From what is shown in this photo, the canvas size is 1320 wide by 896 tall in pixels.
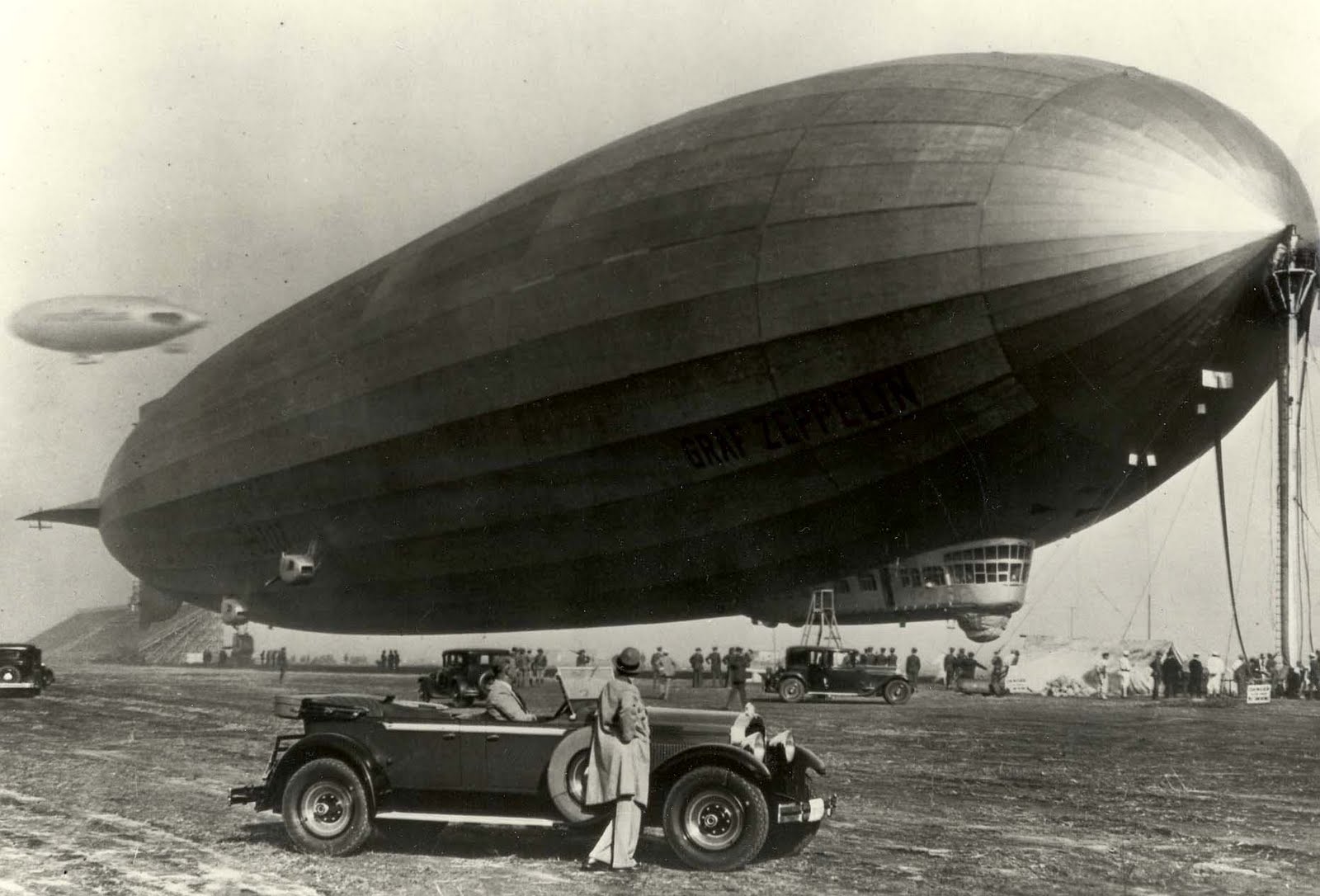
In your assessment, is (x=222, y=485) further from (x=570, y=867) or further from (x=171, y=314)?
(x=570, y=867)

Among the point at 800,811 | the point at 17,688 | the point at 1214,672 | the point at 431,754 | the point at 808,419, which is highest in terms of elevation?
the point at 808,419

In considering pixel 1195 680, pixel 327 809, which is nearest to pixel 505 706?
pixel 327 809

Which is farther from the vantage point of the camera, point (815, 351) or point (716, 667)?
point (716, 667)

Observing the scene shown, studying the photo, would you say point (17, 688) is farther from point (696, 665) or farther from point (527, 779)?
point (527, 779)

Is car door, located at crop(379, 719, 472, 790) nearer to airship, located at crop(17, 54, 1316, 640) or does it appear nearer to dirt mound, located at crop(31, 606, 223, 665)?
airship, located at crop(17, 54, 1316, 640)

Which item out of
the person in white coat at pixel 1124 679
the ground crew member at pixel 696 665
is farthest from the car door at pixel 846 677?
the person in white coat at pixel 1124 679

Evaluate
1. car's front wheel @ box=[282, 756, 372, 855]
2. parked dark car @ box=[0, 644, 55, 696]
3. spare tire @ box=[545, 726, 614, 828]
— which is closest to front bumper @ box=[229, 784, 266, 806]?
car's front wheel @ box=[282, 756, 372, 855]

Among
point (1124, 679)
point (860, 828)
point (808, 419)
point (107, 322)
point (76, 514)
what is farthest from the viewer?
point (1124, 679)
